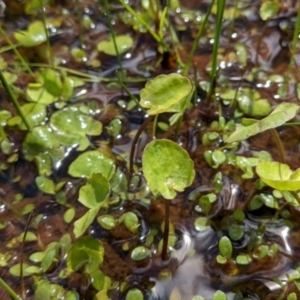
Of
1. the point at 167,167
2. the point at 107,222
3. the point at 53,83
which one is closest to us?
the point at 167,167

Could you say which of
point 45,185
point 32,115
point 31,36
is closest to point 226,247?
point 45,185

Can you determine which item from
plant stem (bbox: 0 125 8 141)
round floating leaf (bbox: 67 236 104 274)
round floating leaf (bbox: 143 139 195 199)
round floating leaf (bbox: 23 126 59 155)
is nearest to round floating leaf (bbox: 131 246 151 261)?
round floating leaf (bbox: 67 236 104 274)

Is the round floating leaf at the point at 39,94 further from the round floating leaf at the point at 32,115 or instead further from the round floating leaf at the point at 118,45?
the round floating leaf at the point at 118,45

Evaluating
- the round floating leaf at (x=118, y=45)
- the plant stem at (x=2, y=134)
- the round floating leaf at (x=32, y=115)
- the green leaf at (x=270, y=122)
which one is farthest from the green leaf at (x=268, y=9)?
the plant stem at (x=2, y=134)

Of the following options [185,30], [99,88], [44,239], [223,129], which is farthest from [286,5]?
[44,239]

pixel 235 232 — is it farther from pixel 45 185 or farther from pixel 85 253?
pixel 45 185

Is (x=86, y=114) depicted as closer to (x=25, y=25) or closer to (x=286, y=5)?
(x=25, y=25)
